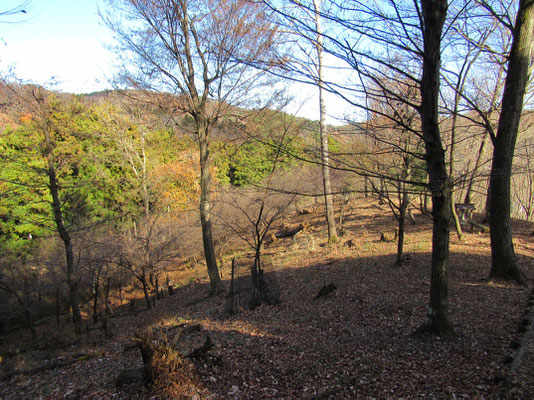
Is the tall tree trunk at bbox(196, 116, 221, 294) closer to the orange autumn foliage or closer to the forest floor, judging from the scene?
the forest floor

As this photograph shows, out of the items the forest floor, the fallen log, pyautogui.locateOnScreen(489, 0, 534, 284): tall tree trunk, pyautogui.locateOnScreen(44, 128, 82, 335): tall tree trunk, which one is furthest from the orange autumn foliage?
pyautogui.locateOnScreen(489, 0, 534, 284): tall tree trunk

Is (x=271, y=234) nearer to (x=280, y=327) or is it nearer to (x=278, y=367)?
(x=280, y=327)

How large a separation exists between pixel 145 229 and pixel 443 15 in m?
13.0

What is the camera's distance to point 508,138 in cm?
592

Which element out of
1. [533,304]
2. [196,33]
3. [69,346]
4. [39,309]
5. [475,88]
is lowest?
[39,309]

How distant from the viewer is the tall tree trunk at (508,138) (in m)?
5.52

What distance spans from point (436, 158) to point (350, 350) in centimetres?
288

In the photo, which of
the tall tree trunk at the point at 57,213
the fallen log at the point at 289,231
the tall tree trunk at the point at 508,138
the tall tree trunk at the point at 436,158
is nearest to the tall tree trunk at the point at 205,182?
the tall tree trunk at the point at 57,213

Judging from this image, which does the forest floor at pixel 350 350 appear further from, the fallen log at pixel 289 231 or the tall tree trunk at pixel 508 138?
the fallen log at pixel 289 231

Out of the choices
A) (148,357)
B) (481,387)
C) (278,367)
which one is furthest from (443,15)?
(148,357)

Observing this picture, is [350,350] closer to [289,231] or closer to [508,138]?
[508,138]

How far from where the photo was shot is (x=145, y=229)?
13891 mm

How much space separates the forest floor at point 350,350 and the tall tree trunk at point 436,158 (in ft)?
1.32

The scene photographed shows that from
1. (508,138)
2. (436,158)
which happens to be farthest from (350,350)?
(508,138)
